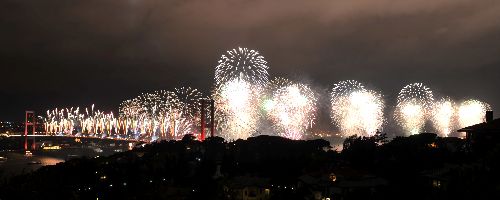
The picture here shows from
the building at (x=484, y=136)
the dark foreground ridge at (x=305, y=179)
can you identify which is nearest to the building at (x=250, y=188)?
the dark foreground ridge at (x=305, y=179)

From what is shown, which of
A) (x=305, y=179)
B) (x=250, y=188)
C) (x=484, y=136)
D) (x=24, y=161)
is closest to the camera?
(x=484, y=136)

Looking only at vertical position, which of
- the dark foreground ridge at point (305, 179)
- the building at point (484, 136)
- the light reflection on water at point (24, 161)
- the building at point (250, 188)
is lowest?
the light reflection on water at point (24, 161)

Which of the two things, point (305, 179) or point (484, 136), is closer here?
point (484, 136)

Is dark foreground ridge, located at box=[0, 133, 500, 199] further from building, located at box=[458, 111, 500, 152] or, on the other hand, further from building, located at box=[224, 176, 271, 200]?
building, located at box=[458, 111, 500, 152]

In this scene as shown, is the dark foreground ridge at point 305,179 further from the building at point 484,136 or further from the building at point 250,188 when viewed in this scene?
the building at point 484,136

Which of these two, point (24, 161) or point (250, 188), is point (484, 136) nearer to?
point (250, 188)

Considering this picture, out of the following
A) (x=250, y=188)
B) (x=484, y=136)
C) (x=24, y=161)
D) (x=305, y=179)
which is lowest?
(x=24, y=161)

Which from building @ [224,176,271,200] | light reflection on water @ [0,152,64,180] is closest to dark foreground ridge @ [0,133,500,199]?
building @ [224,176,271,200]

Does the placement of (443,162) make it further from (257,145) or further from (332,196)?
(257,145)

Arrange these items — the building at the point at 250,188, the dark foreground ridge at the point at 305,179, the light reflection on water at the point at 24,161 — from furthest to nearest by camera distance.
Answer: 1. the light reflection on water at the point at 24,161
2. the building at the point at 250,188
3. the dark foreground ridge at the point at 305,179

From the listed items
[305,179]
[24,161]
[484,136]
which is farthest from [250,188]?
[24,161]
